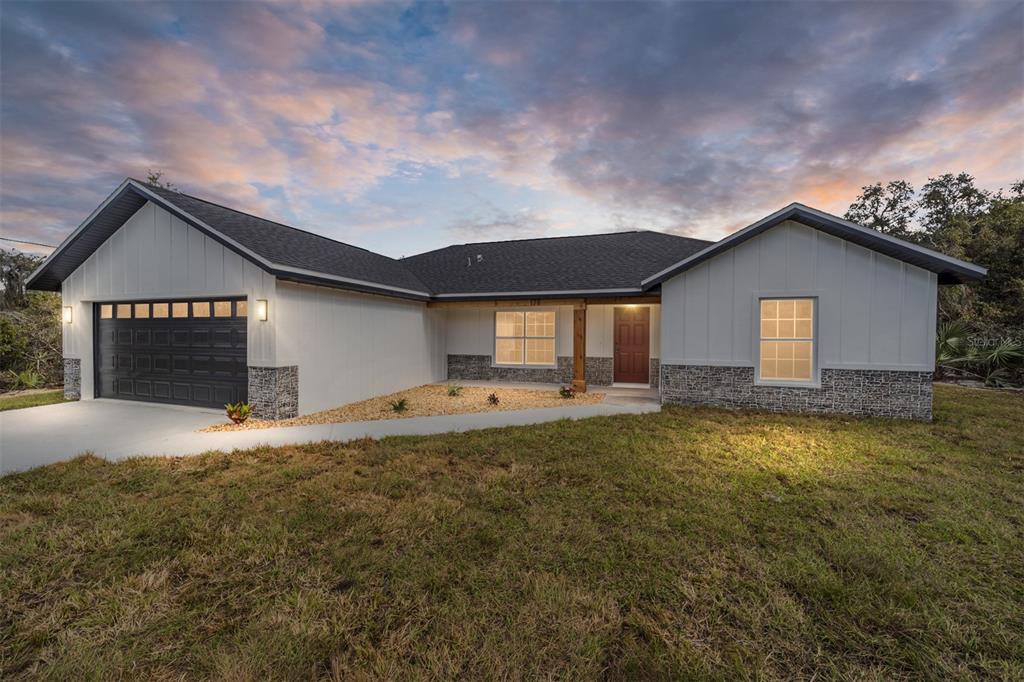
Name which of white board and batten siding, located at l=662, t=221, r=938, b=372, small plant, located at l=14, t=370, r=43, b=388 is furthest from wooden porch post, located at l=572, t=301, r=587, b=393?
small plant, located at l=14, t=370, r=43, b=388

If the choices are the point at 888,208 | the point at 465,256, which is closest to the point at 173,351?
the point at 465,256

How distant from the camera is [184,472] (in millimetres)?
4789

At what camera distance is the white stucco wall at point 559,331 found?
11742 mm

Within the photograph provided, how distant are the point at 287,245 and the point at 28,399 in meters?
7.71

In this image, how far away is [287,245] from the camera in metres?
8.69

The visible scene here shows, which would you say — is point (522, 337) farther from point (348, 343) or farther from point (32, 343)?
point (32, 343)

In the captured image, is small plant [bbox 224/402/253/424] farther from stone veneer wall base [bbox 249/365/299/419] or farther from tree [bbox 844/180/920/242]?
tree [bbox 844/180/920/242]

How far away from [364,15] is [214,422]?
29.1 feet

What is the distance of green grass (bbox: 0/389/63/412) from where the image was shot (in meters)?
8.65

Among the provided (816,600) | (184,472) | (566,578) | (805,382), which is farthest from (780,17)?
(184,472)

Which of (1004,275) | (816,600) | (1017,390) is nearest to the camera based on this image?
(816,600)

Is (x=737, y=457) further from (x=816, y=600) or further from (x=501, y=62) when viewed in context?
(x=501, y=62)

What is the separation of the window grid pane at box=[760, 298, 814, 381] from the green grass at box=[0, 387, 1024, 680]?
12.5 ft

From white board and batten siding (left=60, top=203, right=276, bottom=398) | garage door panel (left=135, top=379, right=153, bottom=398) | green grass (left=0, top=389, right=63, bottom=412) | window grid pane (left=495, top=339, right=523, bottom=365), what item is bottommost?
green grass (left=0, top=389, right=63, bottom=412)
